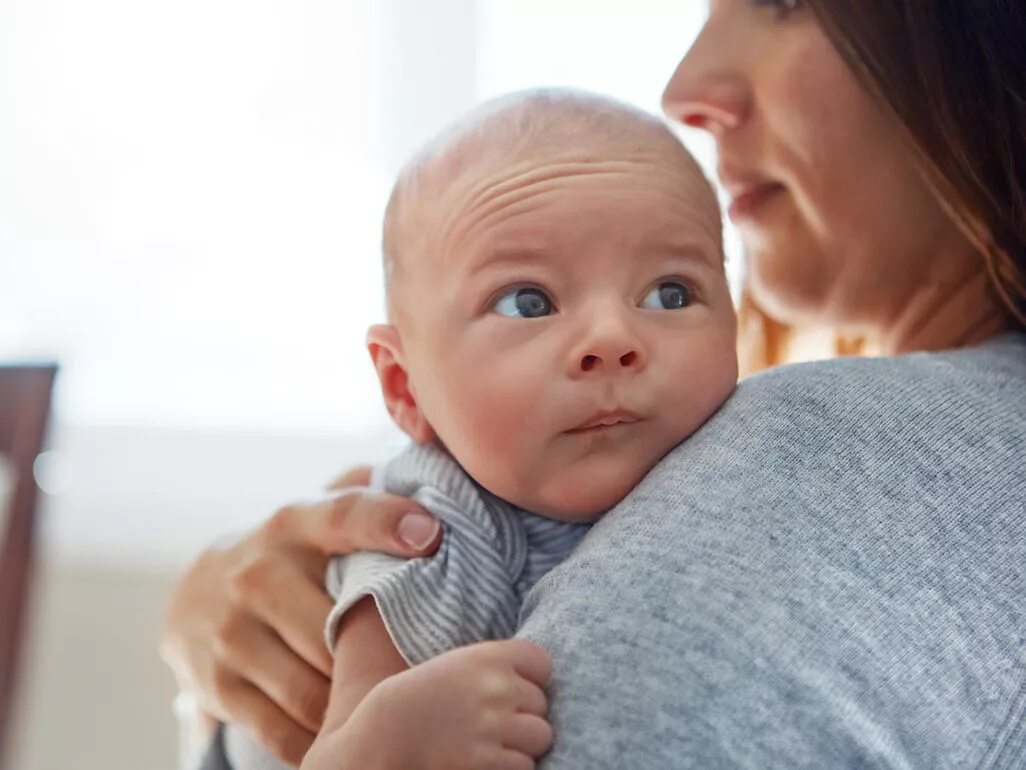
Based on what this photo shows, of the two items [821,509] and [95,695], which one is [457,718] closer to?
[821,509]

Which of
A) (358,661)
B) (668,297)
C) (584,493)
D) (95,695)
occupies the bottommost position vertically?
(95,695)

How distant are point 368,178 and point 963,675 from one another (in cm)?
173

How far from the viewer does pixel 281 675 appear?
0.92 metres

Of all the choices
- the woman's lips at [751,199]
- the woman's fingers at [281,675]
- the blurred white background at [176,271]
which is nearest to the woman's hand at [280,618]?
the woman's fingers at [281,675]

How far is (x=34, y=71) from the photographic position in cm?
214

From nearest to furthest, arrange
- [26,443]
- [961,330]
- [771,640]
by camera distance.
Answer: [771,640] → [961,330] → [26,443]

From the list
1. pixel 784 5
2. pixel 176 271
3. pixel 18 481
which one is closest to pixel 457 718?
pixel 784 5

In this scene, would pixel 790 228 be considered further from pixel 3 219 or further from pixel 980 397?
pixel 3 219

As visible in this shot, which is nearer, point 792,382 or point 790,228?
point 792,382

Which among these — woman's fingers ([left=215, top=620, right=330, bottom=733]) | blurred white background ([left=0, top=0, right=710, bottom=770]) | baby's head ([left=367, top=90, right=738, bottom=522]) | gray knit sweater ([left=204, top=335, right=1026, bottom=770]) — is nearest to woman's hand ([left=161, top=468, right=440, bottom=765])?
woman's fingers ([left=215, top=620, right=330, bottom=733])

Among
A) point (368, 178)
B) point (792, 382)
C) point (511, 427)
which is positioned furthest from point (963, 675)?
point (368, 178)

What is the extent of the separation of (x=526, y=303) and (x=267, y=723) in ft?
1.34

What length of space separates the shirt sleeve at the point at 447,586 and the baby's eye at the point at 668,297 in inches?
7.4

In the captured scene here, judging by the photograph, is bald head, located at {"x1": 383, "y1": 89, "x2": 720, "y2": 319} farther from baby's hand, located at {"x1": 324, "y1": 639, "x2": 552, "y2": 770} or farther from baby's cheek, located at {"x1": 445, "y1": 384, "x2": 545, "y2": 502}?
baby's hand, located at {"x1": 324, "y1": 639, "x2": 552, "y2": 770}
